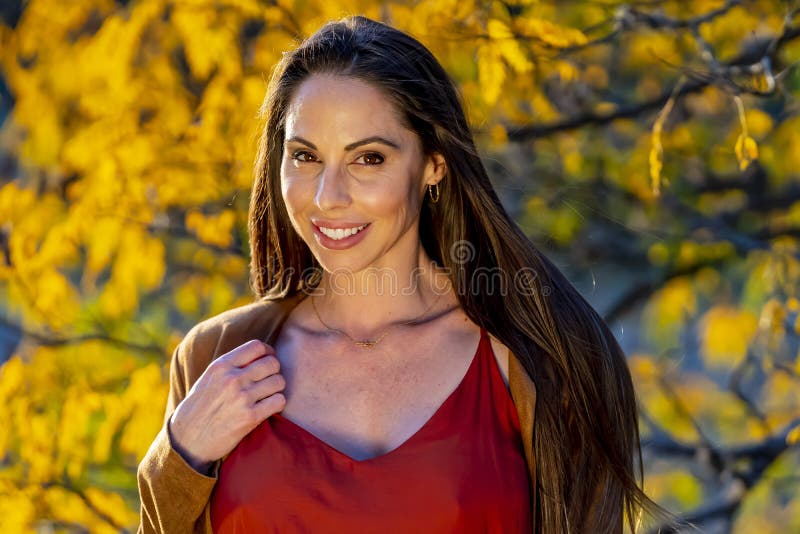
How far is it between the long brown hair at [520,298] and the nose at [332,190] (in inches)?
7.3

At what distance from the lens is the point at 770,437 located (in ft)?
11.8

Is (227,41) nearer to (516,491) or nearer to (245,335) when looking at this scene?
(245,335)

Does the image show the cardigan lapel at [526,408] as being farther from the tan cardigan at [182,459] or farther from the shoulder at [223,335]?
the shoulder at [223,335]

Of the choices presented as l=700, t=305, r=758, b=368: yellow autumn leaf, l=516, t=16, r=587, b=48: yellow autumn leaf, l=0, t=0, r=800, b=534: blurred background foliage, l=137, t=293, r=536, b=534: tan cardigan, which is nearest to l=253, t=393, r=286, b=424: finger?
l=137, t=293, r=536, b=534: tan cardigan

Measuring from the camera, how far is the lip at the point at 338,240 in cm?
230

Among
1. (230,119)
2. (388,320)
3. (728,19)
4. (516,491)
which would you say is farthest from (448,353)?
(728,19)

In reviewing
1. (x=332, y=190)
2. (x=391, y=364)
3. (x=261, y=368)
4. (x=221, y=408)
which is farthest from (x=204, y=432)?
(x=332, y=190)

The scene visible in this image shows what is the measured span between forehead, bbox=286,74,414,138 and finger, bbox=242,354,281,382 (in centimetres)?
44

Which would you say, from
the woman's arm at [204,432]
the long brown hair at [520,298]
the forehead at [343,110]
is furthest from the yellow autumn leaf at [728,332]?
the woman's arm at [204,432]

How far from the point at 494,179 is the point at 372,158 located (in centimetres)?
130

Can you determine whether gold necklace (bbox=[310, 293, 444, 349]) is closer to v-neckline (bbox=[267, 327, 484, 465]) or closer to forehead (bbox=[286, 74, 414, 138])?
v-neckline (bbox=[267, 327, 484, 465])

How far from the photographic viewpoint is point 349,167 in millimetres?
2291

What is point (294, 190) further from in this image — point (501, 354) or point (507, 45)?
point (507, 45)

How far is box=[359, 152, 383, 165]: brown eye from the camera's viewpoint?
91.0 inches
